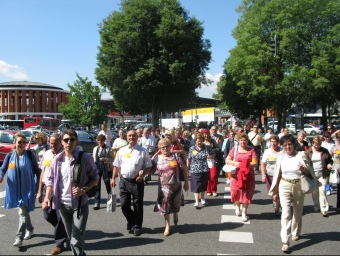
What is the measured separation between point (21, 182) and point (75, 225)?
1641 millimetres

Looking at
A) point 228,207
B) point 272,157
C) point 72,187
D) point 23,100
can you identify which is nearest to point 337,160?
point 272,157

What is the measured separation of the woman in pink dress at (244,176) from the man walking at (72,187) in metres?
3.18

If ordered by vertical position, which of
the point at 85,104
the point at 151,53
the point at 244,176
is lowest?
the point at 244,176

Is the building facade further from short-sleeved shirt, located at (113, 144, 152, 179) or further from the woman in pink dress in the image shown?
the woman in pink dress

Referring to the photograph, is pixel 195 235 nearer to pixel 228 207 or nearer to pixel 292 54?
pixel 228 207

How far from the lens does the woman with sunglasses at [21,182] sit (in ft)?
18.1

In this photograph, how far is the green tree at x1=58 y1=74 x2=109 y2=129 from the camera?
49656mm

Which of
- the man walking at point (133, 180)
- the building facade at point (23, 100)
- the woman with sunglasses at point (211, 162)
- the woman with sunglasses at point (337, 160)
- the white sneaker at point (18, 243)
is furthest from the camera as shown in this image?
the building facade at point (23, 100)

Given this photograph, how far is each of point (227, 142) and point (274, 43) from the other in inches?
312

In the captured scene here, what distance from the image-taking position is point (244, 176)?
6.79 metres

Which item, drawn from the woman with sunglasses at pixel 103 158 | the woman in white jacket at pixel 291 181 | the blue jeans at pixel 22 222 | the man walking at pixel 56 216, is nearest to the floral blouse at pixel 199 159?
the woman with sunglasses at pixel 103 158

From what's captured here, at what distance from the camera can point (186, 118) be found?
51688 millimetres

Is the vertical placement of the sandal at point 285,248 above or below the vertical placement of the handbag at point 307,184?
below

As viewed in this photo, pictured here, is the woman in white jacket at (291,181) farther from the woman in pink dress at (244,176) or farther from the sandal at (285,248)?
the woman in pink dress at (244,176)
